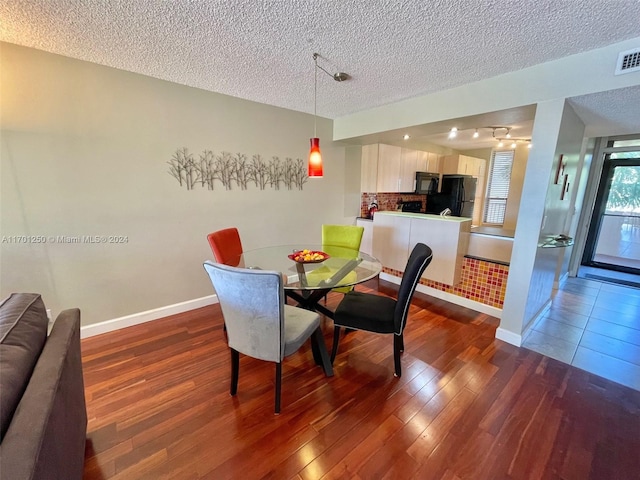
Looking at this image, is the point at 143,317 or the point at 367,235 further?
the point at 367,235

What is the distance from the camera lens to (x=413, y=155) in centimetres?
481

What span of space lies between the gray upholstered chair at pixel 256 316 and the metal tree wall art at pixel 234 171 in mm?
1641

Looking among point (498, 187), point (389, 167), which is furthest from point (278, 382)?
point (498, 187)

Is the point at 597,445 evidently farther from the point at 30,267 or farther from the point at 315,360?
the point at 30,267

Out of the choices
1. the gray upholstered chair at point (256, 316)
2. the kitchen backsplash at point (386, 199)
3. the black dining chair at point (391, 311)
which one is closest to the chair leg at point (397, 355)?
the black dining chair at point (391, 311)

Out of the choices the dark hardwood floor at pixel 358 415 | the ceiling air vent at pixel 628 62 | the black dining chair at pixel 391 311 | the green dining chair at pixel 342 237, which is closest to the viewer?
the dark hardwood floor at pixel 358 415

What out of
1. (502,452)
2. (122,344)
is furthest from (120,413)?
(502,452)

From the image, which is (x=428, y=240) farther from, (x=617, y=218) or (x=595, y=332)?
(x=617, y=218)

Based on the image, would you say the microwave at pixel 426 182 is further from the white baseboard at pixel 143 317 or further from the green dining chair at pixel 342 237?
the white baseboard at pixel 143 317

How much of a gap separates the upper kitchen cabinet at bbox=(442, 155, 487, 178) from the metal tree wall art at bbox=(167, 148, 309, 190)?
3233 mm

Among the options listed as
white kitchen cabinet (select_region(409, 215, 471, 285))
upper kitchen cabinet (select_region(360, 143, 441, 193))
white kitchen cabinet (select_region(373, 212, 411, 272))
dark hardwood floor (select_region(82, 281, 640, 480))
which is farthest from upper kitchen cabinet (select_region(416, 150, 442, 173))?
dark hardwood floor (select_region(82, 281, 640, 480))

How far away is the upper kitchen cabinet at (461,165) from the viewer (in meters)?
5.23

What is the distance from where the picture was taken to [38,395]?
0.82 metres

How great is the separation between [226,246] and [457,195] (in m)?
4.54
